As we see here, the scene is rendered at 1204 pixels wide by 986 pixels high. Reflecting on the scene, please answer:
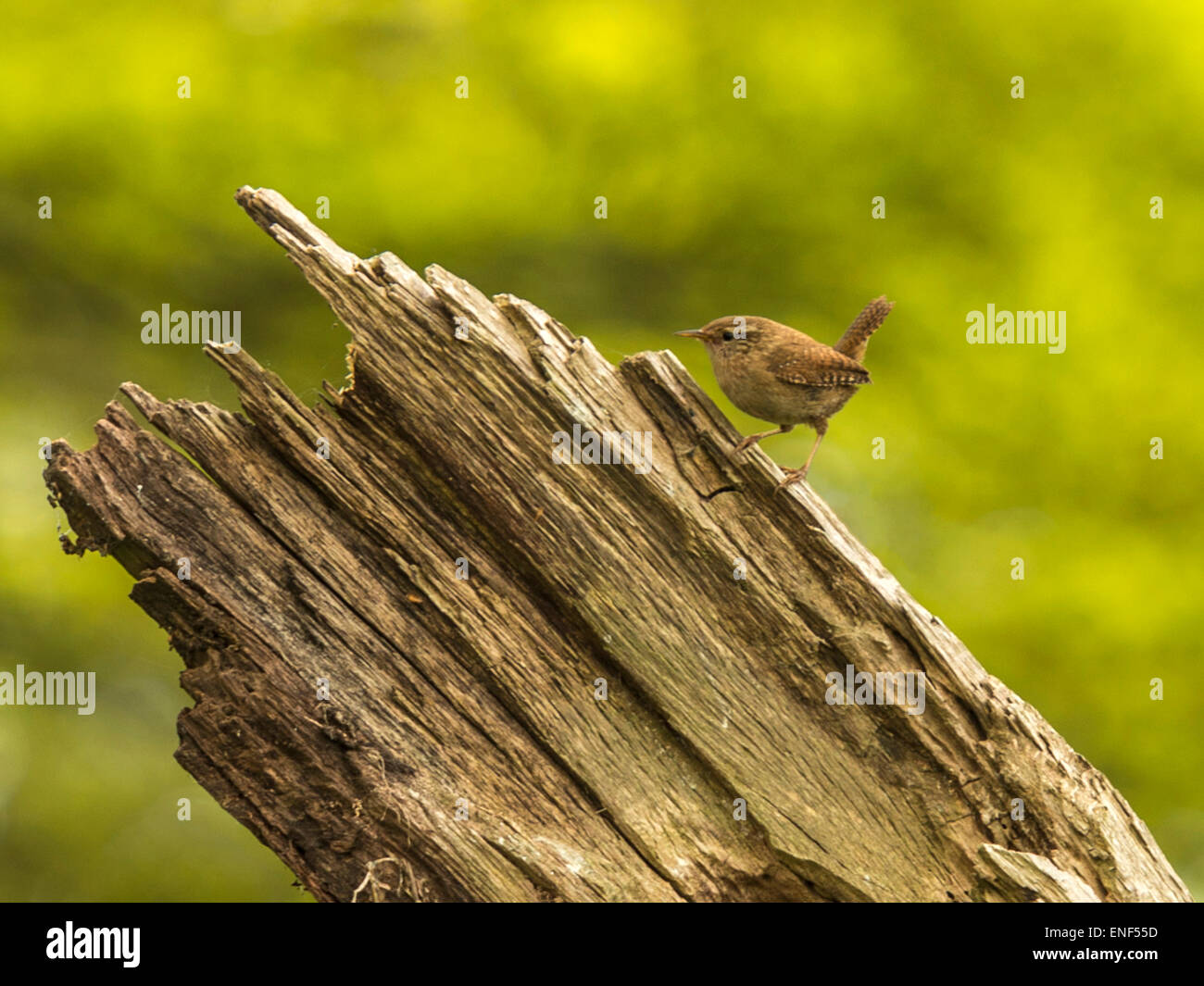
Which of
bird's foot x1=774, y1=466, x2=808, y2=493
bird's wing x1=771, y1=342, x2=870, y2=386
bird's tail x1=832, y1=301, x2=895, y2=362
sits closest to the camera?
bird's foot x1=774, y1=466, x2=808, y2=493

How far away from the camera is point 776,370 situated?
17.2ft

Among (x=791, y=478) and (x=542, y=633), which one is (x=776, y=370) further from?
(x=542, y=633)

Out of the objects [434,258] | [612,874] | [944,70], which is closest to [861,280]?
[944,70]

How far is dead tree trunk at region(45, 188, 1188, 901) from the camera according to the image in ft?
14.4

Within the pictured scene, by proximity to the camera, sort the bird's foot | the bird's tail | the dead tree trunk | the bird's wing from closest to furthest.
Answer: the dead tree trunk → the bird's foot → the bird's wing → the bird's tail

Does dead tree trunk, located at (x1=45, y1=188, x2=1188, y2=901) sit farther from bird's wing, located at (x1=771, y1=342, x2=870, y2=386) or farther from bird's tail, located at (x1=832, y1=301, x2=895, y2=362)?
bird's tail, located at (x1=832, y1=301, x2=895, y2=362)

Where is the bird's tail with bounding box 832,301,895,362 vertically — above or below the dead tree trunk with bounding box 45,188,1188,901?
above

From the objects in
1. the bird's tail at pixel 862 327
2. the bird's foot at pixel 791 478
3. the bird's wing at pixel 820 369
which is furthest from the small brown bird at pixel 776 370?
the bird's tail at pixel 862 327

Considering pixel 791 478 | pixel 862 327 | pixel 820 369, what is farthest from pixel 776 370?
pixel 862 327

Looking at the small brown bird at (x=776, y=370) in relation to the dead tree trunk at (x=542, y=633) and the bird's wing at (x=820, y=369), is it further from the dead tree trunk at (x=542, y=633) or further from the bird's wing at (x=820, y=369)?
the dead tree trunk at (x=542, y=633)

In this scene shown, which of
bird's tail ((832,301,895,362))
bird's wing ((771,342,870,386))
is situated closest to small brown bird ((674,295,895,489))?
bird's wing ((771,342,870,386))

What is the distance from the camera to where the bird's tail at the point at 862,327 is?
593cm

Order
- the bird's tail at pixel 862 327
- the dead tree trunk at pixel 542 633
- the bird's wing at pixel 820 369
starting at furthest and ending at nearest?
the bird's tail at pixel 862 327 < the bird's wing at pixel 820 369 < the dead tree trunk at pixel 542 633

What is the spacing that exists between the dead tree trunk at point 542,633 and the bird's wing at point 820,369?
25.7 inches
